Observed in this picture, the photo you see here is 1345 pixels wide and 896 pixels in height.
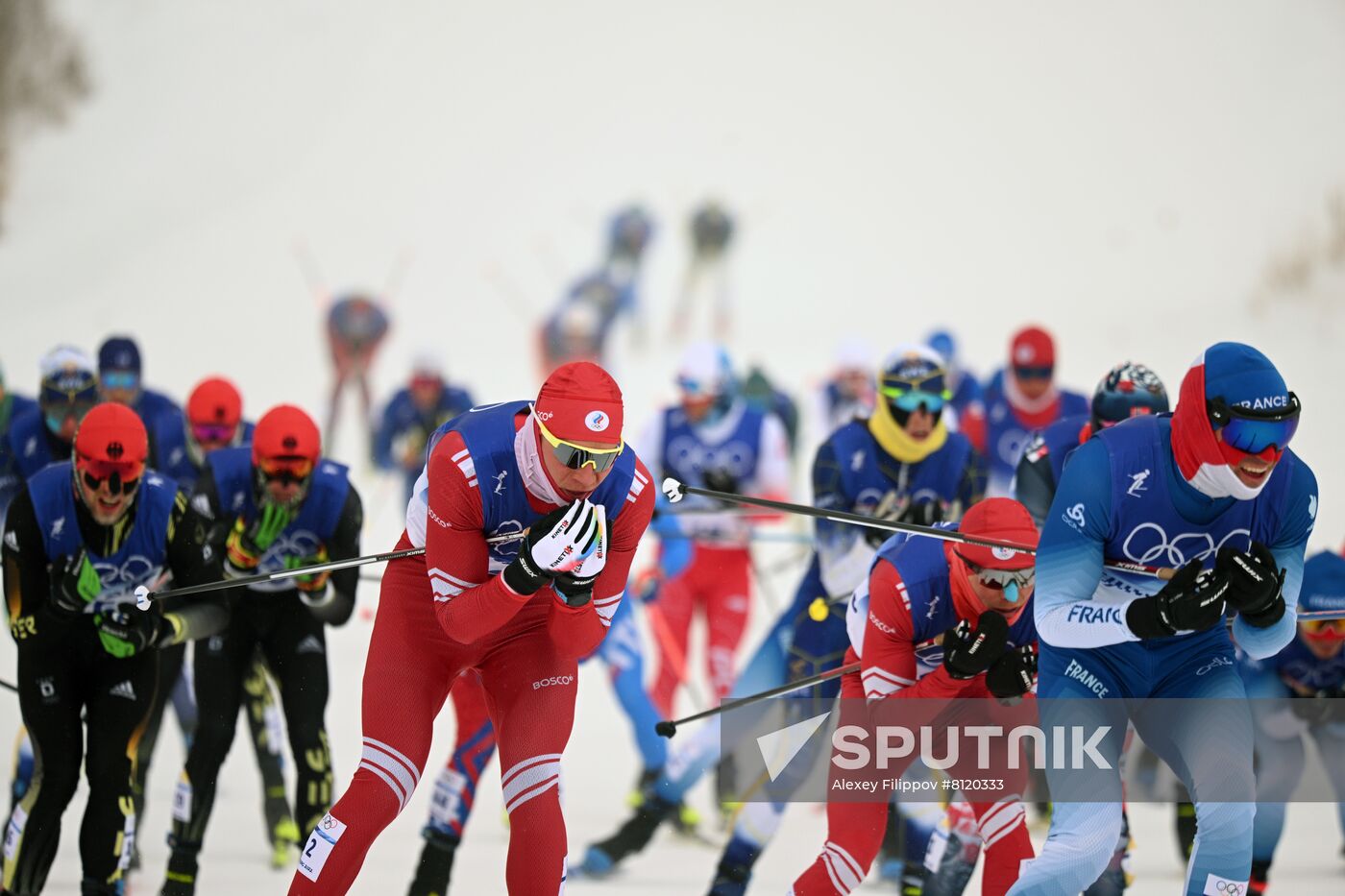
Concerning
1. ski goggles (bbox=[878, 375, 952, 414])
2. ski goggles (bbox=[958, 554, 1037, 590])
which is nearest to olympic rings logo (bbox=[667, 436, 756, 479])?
ski goggles (bbox=[878, 375, 952, 414])

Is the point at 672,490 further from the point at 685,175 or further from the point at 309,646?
the point at 685,175

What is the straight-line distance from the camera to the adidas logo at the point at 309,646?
591cm

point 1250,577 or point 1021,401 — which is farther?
point 1021,401

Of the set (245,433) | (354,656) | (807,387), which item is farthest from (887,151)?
(245,433)

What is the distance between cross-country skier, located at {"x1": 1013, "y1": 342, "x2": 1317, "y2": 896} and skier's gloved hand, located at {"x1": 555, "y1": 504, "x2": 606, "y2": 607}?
113 centimetres

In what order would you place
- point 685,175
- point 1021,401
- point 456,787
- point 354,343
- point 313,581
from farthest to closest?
point 685,175, point 354,343, point 1021,401, point 313,581, point 456,787

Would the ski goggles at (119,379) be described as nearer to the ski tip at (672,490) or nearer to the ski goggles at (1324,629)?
the ski tip at (672,490)

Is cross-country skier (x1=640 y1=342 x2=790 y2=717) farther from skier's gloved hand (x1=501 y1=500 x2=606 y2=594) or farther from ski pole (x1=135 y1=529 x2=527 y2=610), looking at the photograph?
skier's gloved hand (x1=501 y1=500 x2=606 y2=594)

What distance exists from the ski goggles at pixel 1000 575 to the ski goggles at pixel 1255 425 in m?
0.89

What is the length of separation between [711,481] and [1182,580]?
4.33 metres

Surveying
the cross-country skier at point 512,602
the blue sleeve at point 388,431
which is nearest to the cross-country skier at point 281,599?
the cross-country skier at point 512,602

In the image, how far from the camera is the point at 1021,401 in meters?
9.00

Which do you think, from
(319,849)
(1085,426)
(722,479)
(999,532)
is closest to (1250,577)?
(999,532)

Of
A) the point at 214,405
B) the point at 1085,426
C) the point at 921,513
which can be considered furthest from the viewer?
the point at 214,405
